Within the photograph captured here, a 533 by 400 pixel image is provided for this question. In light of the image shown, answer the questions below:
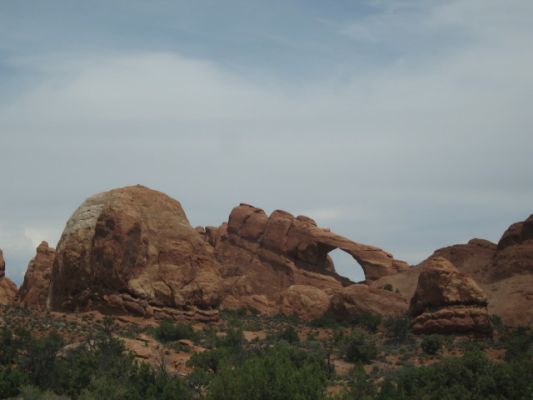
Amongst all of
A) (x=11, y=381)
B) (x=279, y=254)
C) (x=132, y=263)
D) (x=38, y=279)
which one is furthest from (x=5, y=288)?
(x=11, y=381)

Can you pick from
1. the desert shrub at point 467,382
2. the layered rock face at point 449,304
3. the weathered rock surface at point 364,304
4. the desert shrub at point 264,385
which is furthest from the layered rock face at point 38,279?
the desert shrub at point 264,385

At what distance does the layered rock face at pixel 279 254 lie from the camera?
77375 millimetres

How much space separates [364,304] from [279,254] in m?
20.3

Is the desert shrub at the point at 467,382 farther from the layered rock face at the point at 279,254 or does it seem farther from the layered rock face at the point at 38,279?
the layered rock face at the point at 279,254

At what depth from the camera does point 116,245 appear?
1876 inches

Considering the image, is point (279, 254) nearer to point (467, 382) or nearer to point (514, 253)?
point (514, 253)

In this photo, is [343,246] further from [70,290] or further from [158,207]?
[70,290]

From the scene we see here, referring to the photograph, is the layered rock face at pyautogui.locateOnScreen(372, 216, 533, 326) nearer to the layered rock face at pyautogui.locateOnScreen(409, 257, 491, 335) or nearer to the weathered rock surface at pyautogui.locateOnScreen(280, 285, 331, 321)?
the layered rock face at pyautogui.locateOnScreen(409, 257, 491, 335)

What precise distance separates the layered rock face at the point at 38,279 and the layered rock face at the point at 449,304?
1275 inches

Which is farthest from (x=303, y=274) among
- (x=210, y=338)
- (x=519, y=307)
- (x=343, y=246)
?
(x=210, y=338)

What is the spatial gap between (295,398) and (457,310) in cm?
2849

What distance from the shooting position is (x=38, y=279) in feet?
225

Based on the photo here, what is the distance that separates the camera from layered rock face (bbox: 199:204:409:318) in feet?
254

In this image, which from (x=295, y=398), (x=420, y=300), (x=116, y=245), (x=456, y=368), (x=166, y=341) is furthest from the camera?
(x=420, y=300)
